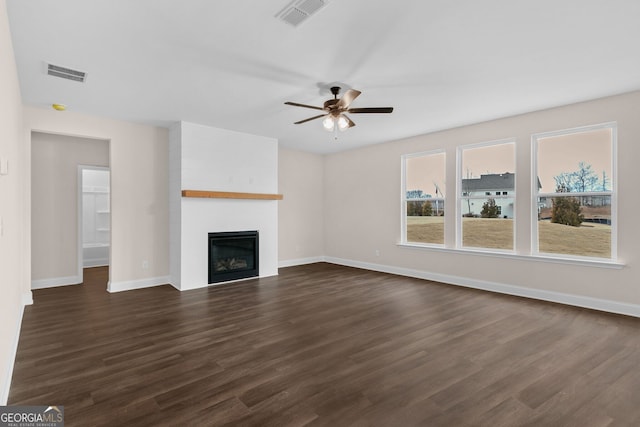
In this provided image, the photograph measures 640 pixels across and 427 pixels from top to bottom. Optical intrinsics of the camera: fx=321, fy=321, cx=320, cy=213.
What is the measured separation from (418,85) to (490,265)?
312 cm

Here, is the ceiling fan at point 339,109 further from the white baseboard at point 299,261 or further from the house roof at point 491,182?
the white baseboard at point 299,261

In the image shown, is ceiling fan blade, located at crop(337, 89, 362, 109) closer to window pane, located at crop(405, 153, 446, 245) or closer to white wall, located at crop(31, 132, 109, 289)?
window pane, located at crop(405, 153, 446, 245)

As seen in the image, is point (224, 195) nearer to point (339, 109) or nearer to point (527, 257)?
point (339, 109)

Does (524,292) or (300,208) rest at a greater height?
(300,208)

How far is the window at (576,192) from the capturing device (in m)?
4.15

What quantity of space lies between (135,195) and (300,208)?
3.47 metres

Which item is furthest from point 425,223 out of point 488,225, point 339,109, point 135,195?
point 135,195

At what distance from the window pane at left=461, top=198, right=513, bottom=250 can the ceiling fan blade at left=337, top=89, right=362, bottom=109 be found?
3.12m

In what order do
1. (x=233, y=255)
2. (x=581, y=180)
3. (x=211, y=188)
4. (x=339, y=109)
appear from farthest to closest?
(x=233, y=255)
(x=211, y=188)
(x=581, y=180)
(x=339, y=109)

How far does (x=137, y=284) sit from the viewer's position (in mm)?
5137

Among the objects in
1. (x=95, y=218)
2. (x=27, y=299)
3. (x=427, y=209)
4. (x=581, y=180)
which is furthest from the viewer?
(x=95, y=218)

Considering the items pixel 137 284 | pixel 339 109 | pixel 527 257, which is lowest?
pixel 137 284

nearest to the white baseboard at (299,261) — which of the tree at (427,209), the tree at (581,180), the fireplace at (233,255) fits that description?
the fireplace at (233,255)

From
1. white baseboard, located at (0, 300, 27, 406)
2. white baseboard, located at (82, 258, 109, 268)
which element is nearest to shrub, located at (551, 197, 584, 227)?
white baseboard, located at (0, 300, 27, 406)
